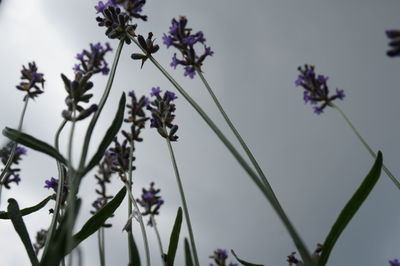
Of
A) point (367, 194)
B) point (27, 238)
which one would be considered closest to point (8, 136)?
point (27, 238)

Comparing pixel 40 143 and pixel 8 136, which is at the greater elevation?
pixel 8 136

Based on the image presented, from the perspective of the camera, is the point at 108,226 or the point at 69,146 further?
the point at 108,226

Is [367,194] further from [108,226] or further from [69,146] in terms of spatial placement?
[108,226]

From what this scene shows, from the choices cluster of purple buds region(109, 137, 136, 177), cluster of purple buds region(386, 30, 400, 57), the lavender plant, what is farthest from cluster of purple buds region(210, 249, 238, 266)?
cluster of purple buds region(386, 30, 400, 57)

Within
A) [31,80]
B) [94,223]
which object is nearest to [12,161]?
[31,80]

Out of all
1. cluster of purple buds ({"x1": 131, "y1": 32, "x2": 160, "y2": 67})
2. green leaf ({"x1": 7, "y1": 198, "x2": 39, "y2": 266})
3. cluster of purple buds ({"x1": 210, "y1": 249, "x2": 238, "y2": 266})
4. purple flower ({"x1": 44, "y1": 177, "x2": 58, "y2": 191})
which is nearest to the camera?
green leaf ({"x1": 7, "y1": 198, "x2": 39, "y2": 266})

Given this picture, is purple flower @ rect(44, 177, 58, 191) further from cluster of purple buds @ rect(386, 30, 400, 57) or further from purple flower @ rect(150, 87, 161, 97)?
cluster of purple buds @ rect(386, 30, 400, 57)
